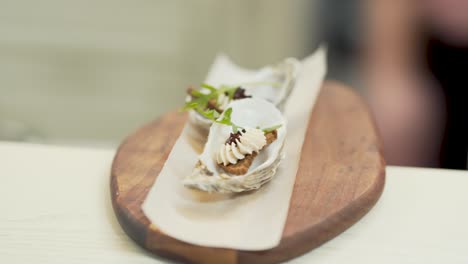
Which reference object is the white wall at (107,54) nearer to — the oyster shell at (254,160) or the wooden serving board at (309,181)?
the wooden serving board at (309,181)

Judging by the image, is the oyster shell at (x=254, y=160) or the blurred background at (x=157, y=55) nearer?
the oyster shell at (x=254, y=160)

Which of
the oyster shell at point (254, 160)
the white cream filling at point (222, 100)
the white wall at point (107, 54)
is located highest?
the oyster shell at point (254, 160)

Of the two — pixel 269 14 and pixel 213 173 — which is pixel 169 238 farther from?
pixel 269 14

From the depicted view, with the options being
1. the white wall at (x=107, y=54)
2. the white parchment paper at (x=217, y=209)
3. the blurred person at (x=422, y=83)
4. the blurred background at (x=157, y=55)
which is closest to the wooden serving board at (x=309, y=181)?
the white parchment paper at (x=217, y=209)

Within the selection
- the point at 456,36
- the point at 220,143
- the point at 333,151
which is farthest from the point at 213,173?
the point at 456,36

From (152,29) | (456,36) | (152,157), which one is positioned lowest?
(152,29)

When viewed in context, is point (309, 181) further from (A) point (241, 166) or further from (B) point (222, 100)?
(B) point (222, 100)
